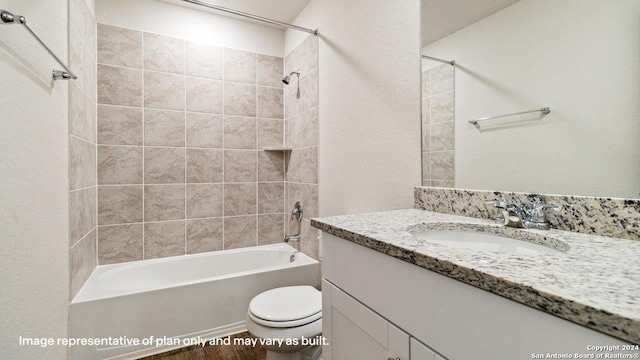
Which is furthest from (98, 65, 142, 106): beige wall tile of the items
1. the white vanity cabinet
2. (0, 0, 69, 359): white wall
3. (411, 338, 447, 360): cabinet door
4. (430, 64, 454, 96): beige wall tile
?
(411, 338, 447, 360): cabinet door

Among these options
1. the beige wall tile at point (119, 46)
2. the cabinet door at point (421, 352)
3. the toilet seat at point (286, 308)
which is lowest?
the toilet seat at point (286, 308)

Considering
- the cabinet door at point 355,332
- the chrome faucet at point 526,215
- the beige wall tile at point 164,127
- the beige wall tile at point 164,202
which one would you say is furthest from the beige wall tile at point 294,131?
the chrome faucet at point 526,215

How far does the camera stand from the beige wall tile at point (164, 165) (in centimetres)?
224

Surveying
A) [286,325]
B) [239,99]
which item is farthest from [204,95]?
[286,325]

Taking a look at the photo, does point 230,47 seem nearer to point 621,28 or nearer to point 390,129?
point 390,129

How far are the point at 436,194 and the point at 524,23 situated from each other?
67cm

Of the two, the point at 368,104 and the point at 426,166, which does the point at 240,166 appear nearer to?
the point at 368,104

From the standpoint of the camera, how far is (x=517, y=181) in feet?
3.10

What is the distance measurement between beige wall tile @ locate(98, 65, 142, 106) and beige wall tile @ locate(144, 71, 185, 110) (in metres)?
0.05

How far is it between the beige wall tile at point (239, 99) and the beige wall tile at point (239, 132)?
2.5 inches

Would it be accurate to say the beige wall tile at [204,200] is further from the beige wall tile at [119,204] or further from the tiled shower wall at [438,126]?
the tiled shower wall at [438,126]

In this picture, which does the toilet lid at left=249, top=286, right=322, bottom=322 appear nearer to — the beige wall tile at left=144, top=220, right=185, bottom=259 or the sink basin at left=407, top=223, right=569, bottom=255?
the sink basin at left=407, top=223, right=569, bottom=255

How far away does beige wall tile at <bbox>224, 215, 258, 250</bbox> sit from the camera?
2.54 m

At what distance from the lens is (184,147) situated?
7.75ft
